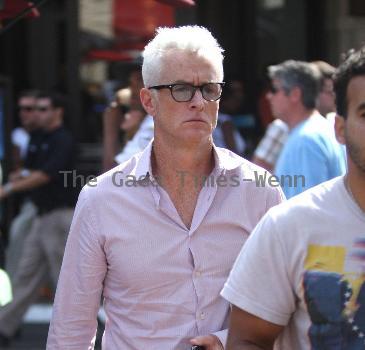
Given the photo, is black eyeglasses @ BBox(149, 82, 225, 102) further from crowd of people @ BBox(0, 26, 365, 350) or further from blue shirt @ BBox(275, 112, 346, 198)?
blue shirt @ BBox(275, 112, 346, 198)

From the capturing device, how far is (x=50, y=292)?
10.3m

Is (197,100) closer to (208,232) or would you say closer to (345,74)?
(208,232)

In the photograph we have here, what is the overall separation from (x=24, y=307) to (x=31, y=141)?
1366 mm

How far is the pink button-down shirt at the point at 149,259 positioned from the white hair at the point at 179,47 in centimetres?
33

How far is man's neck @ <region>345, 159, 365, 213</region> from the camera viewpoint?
8.31ft

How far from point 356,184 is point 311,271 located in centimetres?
24

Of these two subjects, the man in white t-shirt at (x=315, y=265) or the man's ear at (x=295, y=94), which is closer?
the man in white t-shirt at (x=315, y=265)

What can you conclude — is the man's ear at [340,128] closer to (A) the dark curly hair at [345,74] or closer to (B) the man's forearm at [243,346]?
(A) the dark curly hair at [345,74]

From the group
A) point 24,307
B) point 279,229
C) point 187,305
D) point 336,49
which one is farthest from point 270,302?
point 336,49

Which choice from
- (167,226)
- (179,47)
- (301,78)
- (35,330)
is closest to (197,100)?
(179,47)

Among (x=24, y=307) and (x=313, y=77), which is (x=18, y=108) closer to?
(x=24, y=307)

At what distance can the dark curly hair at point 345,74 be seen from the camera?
2571mm

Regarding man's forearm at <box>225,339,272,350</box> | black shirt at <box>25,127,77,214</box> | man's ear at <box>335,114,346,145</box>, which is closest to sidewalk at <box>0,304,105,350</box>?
black shirt at <box>25,127,77,214</box>

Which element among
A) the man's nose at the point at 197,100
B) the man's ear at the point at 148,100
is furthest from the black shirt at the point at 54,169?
the man's nose at the point at 197,100
